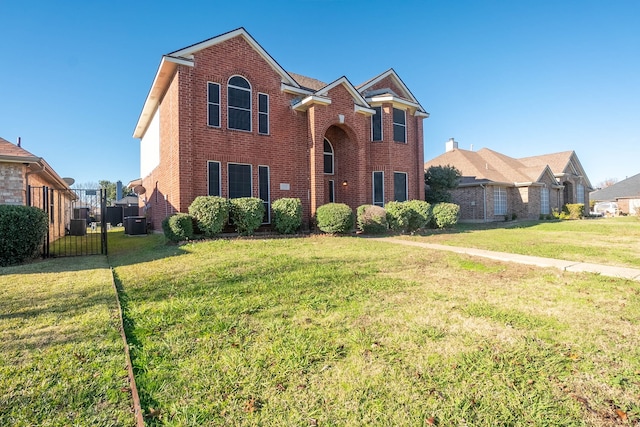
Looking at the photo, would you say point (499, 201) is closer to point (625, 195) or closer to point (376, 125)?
point (376, 125)

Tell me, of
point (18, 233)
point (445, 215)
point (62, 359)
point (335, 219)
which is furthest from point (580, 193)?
point (18, 233)

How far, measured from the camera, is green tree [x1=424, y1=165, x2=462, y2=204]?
1933 cm

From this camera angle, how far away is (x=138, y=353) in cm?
274

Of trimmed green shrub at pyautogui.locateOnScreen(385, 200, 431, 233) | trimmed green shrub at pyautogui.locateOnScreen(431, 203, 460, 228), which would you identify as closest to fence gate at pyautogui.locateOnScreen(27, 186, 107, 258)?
trimmed green shrub at pyautogui.locateOnScreen(385, 200, 431, 233)

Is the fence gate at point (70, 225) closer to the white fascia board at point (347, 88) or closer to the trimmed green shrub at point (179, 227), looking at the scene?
the trimmed green shrub at point (179, 227)

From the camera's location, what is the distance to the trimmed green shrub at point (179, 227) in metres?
9.88

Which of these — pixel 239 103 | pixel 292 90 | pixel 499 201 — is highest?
pixel 292 90

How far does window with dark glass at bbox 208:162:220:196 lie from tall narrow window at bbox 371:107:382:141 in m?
8.26

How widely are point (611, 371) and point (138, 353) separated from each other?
3.96 meters

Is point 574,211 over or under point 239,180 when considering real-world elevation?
under

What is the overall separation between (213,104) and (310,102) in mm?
3995

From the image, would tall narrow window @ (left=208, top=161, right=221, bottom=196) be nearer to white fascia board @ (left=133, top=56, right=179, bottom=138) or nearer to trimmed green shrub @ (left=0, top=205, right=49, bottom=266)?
white fascia board @ (left=133, top=56, right=179, bottom=138)

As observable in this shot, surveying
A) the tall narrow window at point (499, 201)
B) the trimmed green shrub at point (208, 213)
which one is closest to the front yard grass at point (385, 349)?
the trimmed green shrub at point (208, 213)

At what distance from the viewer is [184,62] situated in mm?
11211
